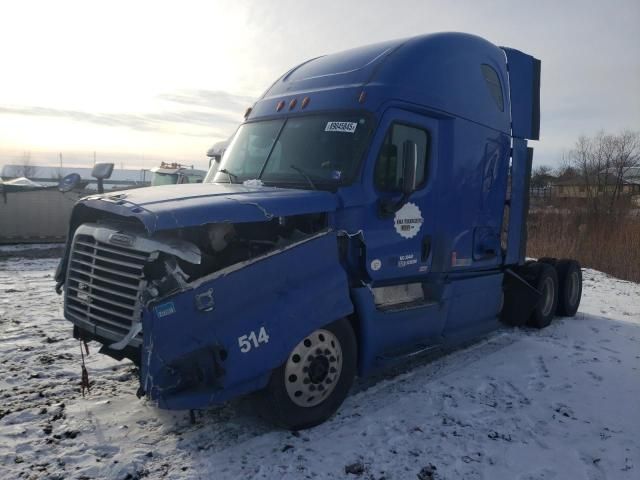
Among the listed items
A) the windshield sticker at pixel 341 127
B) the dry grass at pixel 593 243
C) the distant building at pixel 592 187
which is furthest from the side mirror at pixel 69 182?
the distant building at pixel 592 187

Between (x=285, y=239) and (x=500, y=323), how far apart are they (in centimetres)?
431

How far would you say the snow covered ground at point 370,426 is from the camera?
375 centimetres

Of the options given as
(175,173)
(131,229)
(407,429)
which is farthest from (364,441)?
(175,173)

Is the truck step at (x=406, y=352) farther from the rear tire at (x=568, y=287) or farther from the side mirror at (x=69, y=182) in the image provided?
the side mirror at (x=69, y=182)

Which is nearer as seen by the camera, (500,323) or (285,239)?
(285,239)

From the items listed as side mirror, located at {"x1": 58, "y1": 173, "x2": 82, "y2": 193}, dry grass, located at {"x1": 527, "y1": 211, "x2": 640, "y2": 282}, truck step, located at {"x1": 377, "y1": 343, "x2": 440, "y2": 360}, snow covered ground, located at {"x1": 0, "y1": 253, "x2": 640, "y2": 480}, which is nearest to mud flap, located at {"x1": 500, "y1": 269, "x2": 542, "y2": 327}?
snow covered ground, located at {"x1": 0, "y1": 253, "x2": 640, "y2": 480}

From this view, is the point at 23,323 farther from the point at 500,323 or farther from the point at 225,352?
the point at 500,323

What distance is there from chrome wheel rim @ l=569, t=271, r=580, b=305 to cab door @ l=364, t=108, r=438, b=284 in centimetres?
436

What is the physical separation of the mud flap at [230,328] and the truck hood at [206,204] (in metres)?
0.34

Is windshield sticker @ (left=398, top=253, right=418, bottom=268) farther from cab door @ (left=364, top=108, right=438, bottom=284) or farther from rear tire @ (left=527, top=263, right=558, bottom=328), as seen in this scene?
rear tire @ (left=527, top=263, right=558, bottom=328)

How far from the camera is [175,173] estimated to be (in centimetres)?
1744

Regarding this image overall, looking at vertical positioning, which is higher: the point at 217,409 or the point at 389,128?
the point at 389,128

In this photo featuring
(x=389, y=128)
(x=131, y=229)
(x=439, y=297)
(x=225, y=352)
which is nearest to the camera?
(x=225, y=352)

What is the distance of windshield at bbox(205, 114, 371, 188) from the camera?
4.88m
